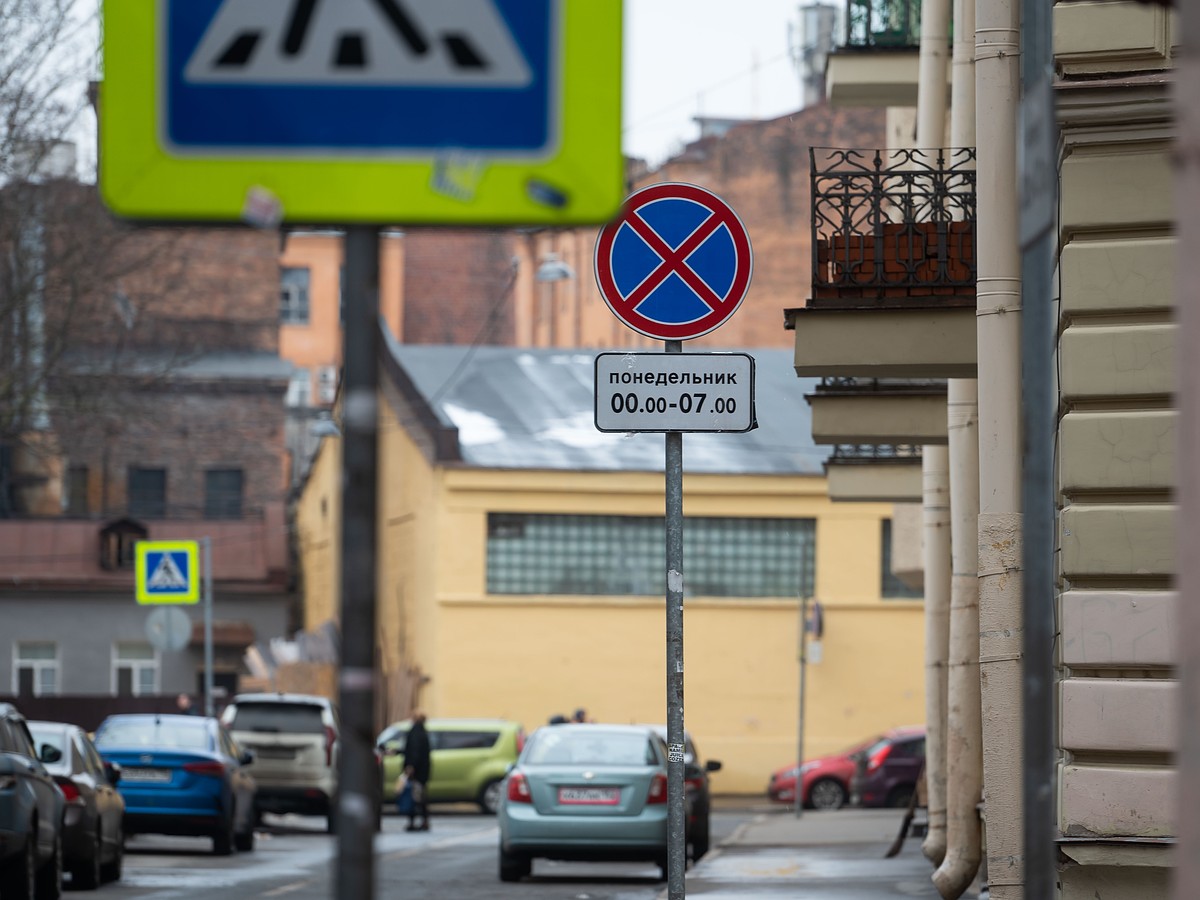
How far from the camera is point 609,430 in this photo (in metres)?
8.73

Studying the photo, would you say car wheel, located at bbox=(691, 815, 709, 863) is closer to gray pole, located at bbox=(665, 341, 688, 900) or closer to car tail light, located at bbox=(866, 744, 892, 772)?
gray pole, located at bbox=(665, 341, 688, 900)

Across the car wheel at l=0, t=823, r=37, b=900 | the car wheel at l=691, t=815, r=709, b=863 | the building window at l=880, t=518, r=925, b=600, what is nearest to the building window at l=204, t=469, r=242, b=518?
the building window at l=880, t=518, r=925, b=600

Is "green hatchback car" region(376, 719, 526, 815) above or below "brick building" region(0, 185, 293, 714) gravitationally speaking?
below

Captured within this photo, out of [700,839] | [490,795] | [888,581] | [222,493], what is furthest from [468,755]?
[222,493]

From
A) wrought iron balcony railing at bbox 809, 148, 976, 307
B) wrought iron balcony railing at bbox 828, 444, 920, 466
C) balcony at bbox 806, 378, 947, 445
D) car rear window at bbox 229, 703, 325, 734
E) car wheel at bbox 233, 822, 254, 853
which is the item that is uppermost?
wrought iron balcony railing at bbox 809, 148, 976, 307

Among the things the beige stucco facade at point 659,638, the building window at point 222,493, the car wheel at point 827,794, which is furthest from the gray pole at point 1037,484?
the building window at point 222,493

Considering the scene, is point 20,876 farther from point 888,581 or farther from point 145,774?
point 888,581

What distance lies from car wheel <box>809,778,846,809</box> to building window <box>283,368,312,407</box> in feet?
125

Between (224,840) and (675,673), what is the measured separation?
608 inches

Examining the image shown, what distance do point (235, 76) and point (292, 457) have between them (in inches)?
2702

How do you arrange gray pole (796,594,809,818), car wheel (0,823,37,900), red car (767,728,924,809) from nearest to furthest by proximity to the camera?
car wheel (0,823,37,900)
gray pole (796,594,809,818)
red car (767,728,924,809)

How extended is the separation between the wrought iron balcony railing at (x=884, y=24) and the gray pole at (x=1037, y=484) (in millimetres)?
16521

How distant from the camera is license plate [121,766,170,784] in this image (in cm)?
2261

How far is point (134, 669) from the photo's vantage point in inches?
2066
